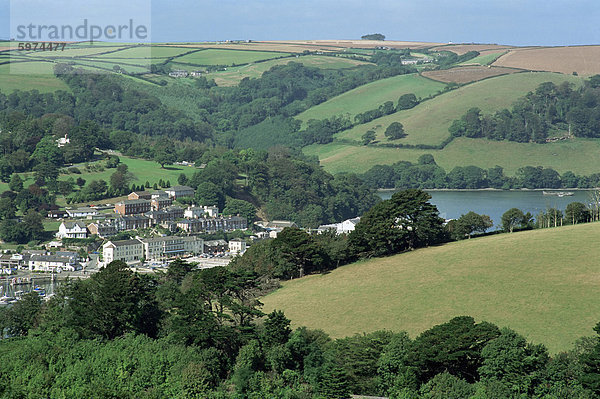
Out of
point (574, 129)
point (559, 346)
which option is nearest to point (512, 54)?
point (574, 129)

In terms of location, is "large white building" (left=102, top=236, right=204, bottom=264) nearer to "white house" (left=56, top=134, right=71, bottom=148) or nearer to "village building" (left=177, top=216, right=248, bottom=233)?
"village building" (left=177, top=216, right=248, bottom=233)

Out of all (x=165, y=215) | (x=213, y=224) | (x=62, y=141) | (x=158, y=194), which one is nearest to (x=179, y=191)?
(x=158, y=194)

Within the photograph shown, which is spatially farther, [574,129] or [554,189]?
[574,129]

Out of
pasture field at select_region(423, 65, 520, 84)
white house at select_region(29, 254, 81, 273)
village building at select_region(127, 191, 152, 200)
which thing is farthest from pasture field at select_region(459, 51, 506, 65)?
white house at select_region(29, 254, 81, 273)

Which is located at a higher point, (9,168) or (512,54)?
(512,54)

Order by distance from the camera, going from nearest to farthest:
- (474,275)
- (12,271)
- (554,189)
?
(474,275) → (12,271) → (554,189)

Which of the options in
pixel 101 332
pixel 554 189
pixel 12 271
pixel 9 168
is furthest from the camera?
pixel 554 189

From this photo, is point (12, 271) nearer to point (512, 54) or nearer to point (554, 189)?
point (554, 189)

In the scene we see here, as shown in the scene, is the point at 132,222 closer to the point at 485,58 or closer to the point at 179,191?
the point at 179,191
